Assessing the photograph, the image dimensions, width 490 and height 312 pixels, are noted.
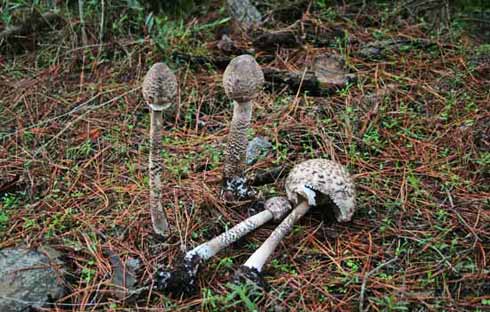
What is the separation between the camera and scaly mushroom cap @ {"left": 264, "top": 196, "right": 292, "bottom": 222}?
11.3 ft

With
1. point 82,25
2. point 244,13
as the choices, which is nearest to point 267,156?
point 244,13

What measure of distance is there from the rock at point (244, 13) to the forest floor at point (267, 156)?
0.48 ft

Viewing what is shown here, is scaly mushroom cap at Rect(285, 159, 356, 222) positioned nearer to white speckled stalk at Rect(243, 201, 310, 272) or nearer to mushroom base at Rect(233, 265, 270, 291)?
white speckled stalk at Rect(243, 201, 310, 272)

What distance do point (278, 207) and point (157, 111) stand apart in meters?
0.99

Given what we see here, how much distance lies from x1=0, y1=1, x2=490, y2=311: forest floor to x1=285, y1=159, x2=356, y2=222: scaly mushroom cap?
0.62 feet

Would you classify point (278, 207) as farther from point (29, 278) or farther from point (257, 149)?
point (29, 278)

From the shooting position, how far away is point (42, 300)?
301 centimetres

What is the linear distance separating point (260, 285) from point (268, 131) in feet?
5.43

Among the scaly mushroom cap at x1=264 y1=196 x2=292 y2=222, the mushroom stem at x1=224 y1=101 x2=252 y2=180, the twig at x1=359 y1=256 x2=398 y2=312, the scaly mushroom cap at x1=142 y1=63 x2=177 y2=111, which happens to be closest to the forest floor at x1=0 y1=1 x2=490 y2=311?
the twig at x1=359 y1=256 x2=398 y2=312

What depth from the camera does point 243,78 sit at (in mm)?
3234

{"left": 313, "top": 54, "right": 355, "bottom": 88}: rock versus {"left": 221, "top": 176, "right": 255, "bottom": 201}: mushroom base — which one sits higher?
{"left": 313, "top": 54, "right": 355, "bottom": 88}: rock

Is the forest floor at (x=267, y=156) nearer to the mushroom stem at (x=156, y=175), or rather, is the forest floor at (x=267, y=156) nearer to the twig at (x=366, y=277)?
the twig at (x=366, y=277)

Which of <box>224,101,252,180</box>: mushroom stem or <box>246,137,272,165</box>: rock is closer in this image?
<box>224,101,252,180</box>: mushroom stem

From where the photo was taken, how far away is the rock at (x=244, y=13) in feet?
18.5
